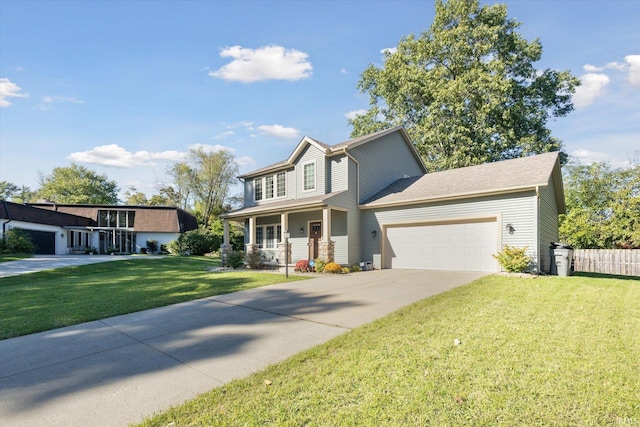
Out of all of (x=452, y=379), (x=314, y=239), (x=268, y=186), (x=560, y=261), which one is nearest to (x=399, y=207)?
(x=314, y=239)

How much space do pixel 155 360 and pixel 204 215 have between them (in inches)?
1603

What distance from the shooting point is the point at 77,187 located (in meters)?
48.3

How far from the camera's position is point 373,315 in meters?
5.79

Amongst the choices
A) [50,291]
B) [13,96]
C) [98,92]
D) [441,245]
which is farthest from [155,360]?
[13,96]

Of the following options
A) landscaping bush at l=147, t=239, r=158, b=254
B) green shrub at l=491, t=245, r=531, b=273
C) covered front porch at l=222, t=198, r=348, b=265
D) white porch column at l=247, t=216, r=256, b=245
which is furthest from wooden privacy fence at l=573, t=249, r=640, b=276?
landscaping bush at l=147, t=239, r=158, b=254

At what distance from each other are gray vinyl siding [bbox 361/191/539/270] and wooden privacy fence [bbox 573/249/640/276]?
7.78 meters

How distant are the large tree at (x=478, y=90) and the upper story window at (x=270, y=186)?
11.3 metres

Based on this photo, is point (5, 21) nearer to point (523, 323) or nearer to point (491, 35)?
point (523, 323)

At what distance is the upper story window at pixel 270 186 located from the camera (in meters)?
18.9

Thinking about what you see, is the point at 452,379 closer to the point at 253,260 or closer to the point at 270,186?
the point at 253,260

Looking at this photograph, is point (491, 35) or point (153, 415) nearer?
point (153, 415)

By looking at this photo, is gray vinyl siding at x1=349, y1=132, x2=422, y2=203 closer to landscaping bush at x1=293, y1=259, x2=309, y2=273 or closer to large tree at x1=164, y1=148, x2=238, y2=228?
landscaping bush at x1=293, y1=259, x2=309, y2=273

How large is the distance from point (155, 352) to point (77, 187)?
185 feet

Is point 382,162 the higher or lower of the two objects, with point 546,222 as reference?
higher
